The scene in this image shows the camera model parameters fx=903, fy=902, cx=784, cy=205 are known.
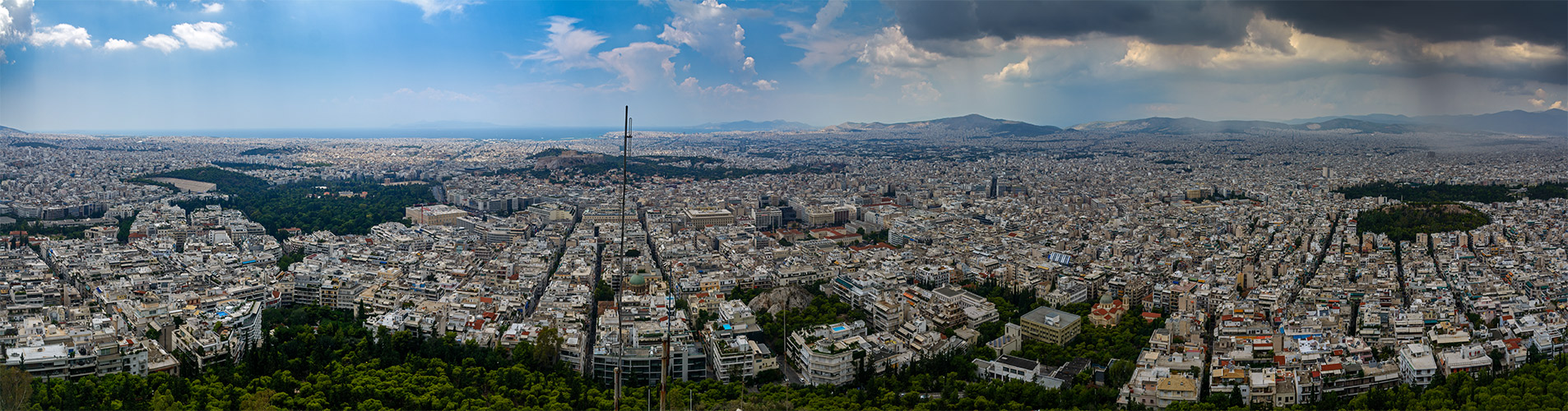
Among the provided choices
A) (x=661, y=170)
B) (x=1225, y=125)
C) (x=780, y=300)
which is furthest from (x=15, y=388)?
(x=1225, y=125)

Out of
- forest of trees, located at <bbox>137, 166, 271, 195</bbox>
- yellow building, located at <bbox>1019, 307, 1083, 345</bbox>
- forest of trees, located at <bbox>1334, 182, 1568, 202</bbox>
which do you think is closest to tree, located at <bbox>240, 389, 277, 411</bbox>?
yellow building, located at <bbox>1019, 307, 1083, 345</bbox>

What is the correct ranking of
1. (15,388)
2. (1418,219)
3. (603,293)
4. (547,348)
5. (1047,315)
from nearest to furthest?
(15,388) < (547,348) < (1047,315) < (603,293) < (1418,219)

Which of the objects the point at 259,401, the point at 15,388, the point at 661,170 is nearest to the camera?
the point at 15,388

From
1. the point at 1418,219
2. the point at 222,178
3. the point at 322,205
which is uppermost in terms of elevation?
the point at 1418,219

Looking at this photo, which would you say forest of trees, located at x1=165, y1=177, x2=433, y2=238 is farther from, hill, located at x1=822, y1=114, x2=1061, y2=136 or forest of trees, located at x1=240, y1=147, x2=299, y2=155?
hill, located at x1=822, y1=114, x2=1061, y2=136

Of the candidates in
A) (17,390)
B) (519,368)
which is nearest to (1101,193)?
(519,368)

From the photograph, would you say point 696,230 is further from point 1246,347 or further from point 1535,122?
point 1535,122

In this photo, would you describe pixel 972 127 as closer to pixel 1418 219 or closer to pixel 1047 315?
pixel 1418 219
